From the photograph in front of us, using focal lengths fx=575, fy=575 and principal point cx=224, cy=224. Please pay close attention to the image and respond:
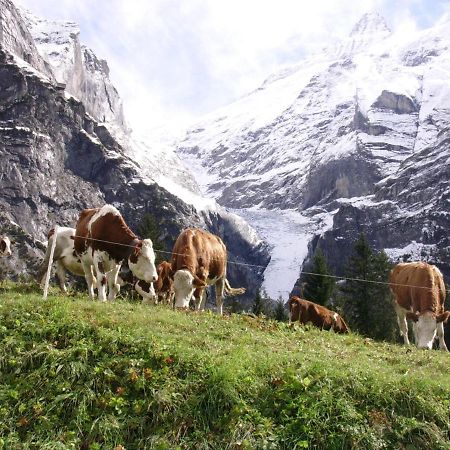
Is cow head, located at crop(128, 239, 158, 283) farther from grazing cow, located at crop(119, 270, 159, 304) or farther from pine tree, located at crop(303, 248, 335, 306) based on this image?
pine tree, located at crop(303, 248, 335, 306)

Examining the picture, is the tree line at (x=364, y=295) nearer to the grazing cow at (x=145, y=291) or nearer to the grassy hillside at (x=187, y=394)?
the grazing cow at (x=145, y=291)

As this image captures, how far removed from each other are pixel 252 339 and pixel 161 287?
12.3 m

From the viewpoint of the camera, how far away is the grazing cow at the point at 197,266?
50.8ft

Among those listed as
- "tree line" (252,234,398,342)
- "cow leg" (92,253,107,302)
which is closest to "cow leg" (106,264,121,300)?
"cow leg" (92,253,107,302)

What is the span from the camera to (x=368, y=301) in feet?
164

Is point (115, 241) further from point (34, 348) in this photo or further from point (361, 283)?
point (361, 283)

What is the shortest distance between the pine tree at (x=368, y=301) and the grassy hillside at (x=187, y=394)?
1543 inches

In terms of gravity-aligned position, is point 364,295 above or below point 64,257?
above

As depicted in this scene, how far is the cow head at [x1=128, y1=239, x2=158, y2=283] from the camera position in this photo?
51.9 ft

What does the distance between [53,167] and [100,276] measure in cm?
13602

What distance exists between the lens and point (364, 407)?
878 centimetres

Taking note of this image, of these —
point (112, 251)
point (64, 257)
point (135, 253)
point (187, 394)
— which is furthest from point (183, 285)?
point (187, 394)

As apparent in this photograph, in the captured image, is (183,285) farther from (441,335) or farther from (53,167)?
(53,167)

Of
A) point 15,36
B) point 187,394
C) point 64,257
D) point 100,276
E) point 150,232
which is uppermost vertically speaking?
point 15,36
